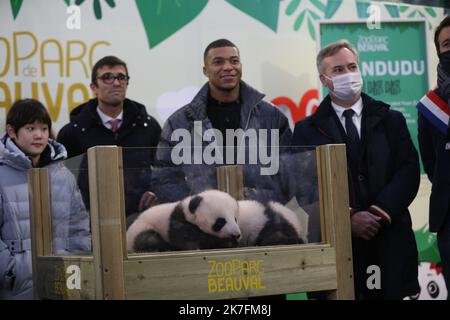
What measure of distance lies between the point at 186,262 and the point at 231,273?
6.7 inches

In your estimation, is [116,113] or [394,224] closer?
[394,224]

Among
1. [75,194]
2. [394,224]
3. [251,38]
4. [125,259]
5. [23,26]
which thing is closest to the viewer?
[125,259]

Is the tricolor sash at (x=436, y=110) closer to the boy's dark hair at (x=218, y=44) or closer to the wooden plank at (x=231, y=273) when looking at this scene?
the boy's dark hair at (x=218, y=44)

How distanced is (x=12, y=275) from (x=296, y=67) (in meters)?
2.00

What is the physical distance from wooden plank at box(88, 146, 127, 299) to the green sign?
2569 mm

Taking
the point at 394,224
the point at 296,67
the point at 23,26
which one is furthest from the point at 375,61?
the point at 23,26

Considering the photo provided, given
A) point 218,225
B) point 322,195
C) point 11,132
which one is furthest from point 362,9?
point 218,225

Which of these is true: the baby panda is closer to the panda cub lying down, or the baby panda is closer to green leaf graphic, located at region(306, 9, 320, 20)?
the panda cub lying down

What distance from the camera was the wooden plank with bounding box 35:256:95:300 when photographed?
10.0 feet

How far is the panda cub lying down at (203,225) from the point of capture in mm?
3039

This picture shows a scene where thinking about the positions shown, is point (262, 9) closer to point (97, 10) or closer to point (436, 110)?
point (97, 10)

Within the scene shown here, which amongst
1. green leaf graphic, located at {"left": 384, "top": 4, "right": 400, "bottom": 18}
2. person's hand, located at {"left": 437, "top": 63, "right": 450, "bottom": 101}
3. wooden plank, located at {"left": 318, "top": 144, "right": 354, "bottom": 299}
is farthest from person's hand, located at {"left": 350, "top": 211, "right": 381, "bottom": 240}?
green leaf graphic, located at {"left": 384, "top": 4, "right": 400, "bottom": 18}
